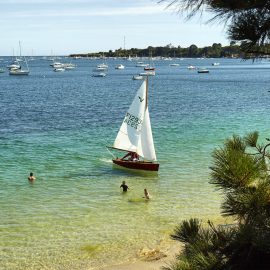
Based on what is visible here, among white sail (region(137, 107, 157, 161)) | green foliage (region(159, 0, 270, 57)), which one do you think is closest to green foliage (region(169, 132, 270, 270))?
green foliage (region(159, 0, 270, 57))

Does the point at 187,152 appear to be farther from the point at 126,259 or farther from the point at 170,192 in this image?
the point at 126,259

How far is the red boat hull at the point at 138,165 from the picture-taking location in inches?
1241

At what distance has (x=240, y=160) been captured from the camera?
6191 millimetres

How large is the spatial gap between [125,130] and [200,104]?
43.2m

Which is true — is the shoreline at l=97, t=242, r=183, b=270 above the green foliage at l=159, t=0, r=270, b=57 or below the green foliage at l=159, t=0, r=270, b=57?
below

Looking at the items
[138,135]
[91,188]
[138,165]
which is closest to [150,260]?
[91,188]

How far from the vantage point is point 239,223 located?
249 inches

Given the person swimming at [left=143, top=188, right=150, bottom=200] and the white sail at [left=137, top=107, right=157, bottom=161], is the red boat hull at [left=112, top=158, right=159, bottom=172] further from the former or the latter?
the person swimming at [left=143, top=188, right=150, bottom=200]

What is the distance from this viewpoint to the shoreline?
1709 cm

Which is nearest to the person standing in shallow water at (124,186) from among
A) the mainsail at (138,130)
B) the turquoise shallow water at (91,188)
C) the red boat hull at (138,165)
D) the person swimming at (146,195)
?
the turquoise shallow water at (91,188)

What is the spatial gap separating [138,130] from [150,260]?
1740 centimetres

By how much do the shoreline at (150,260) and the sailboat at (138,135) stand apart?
46.7 feet

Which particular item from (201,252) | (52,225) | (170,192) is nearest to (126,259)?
(52,225)

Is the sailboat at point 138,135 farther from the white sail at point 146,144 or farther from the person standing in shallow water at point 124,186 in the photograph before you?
the person standing in shallow water at point 124,186
